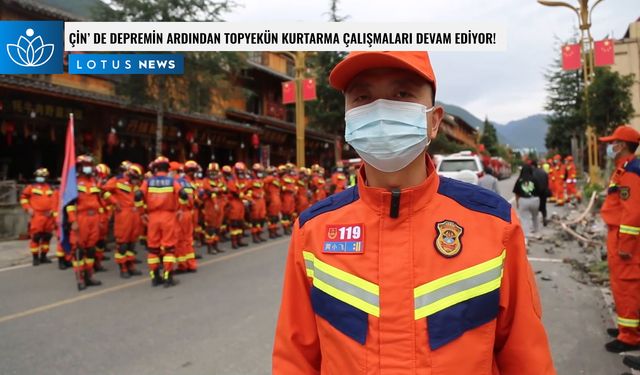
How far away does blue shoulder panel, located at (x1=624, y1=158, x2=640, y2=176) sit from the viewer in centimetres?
425

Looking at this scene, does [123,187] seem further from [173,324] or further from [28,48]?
[173,324]

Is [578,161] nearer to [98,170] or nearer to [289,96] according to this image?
[289,96]

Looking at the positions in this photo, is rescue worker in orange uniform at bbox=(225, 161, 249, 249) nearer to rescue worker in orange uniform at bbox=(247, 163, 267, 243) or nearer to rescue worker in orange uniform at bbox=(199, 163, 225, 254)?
rescue worker in orange uniform at bbox=(247, 163, 267, 243)

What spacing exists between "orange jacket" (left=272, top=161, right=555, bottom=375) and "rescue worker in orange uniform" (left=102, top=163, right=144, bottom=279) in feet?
24.1

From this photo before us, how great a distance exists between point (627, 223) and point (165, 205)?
632 cm

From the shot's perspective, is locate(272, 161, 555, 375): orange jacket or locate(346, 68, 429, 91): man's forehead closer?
locate(272, 161, 555, 375): orange jacket

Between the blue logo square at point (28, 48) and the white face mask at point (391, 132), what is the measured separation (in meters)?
5.05

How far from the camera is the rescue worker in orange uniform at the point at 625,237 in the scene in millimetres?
4258

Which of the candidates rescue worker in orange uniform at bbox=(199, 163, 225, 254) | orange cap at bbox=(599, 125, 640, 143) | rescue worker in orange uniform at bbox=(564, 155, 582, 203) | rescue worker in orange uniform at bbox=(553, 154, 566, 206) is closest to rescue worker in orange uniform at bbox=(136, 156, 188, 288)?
rescue worker in orange uniform at bbox=(199, 163, 225, 254)

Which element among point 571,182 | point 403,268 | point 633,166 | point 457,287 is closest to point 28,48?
point 403,268

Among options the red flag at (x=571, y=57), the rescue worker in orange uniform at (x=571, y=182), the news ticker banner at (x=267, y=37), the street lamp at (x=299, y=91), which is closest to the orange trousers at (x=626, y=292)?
the news ticker banner at (x=267, y=37)

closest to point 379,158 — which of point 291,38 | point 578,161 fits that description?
point 291,38

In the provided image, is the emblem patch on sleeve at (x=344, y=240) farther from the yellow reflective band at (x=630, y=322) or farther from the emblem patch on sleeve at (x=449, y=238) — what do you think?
the yellow reflective band at (x=630, y=322)

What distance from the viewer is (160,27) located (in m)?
3.34
